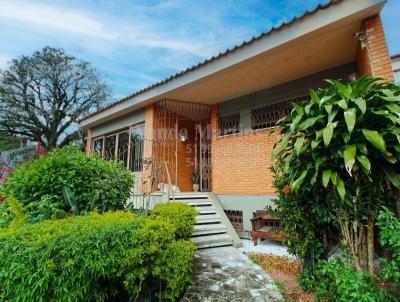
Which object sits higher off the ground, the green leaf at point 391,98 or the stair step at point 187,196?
the green leaf at point 391,98

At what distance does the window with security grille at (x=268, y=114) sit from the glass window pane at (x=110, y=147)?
7.33 metres

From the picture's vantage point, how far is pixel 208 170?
9.34 m

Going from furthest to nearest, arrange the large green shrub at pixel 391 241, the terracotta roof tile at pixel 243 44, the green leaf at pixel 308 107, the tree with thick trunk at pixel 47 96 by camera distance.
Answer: the tree with thick trunk at pixel 47 96
the terracotta roof tile at pixel 243 44
the green leaf at pixel 308 107
the large green shrub at pixel 391 241

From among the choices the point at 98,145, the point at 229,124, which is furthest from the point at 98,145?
the point at 229,124

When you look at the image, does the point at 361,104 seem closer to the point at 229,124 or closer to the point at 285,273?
the point at 285,273

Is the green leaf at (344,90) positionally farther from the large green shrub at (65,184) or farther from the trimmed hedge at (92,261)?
the large green shrub at (65,184)

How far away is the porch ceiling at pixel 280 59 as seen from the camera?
178 inches

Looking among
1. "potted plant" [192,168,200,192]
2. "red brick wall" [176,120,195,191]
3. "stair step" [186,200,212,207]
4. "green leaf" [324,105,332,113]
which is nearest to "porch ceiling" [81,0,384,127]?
"red brick wall" [176,120,195,191]

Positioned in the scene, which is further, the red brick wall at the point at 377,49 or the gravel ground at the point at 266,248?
the gravel ground at the point at 266,248

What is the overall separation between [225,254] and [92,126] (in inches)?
436

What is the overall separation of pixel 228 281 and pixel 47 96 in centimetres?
2620

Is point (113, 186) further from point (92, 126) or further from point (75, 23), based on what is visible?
point (92, 126)

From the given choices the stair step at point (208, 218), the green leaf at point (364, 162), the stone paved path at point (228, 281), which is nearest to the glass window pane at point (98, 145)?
the stair step at point (208, 218)

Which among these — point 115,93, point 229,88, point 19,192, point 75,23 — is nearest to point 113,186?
point 19,192
